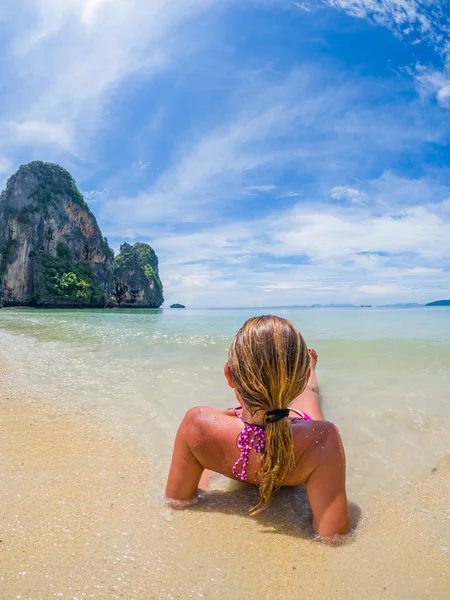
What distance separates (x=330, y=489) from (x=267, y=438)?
0.39 meters

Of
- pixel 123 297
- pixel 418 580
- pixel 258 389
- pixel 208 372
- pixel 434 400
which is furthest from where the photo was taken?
pixel 123 297

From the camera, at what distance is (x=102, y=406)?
3424mm

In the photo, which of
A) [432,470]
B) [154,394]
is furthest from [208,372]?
[432,470]

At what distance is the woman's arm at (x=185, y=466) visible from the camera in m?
1.69

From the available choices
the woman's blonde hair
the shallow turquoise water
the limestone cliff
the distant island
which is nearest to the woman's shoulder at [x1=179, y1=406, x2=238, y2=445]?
the woman's blonde hair

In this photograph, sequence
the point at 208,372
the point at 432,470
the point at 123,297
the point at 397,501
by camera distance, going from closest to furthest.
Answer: the point at 397,501
the point at 432,470
the point at 208,372
the point at 123,297

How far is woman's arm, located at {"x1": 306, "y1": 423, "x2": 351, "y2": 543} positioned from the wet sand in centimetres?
7

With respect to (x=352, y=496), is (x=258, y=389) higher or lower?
higher

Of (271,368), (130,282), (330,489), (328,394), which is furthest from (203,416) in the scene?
(130,282)

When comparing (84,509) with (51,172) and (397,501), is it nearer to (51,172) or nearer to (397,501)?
(397,501)

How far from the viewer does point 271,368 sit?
1378mm

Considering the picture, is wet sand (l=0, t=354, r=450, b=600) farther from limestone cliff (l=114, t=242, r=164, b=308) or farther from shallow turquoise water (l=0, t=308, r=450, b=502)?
limestone cliff (l=114, t=242, r=164, b=308)

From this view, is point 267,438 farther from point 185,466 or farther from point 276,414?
point 185,466

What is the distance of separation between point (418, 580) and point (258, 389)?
0.89 meters
